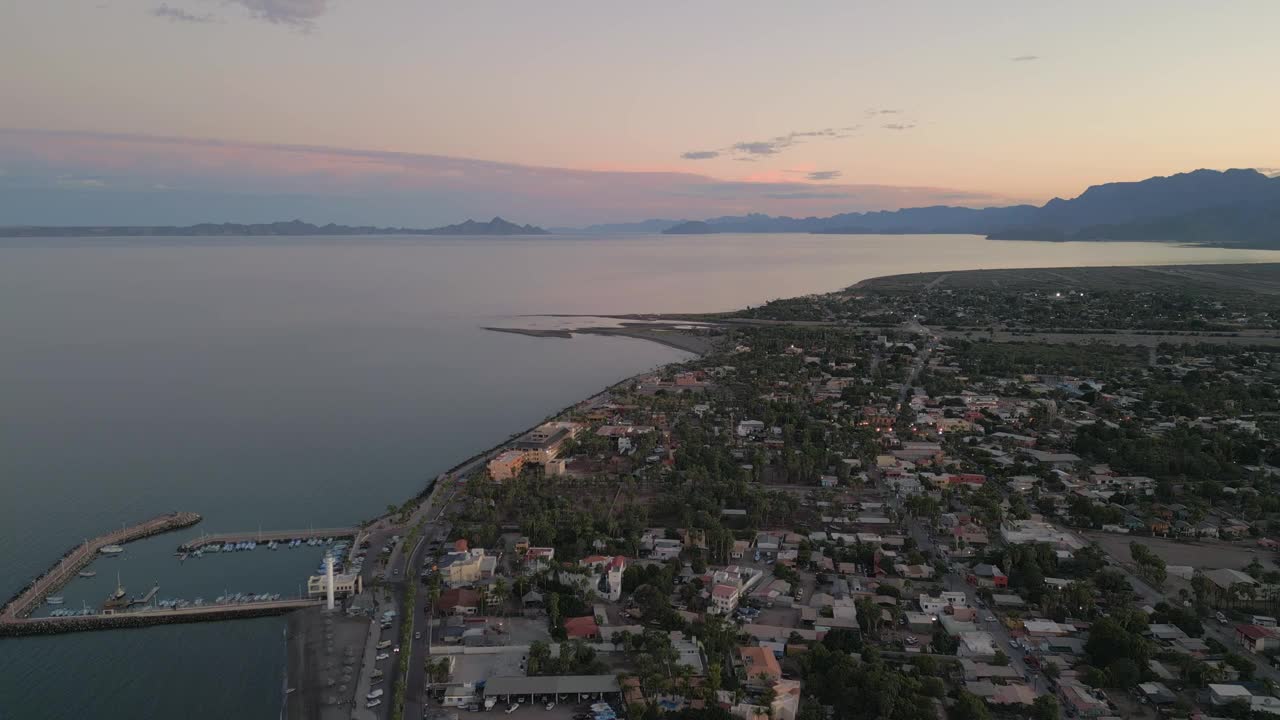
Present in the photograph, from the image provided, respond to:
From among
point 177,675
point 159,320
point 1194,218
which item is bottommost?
point 177,675

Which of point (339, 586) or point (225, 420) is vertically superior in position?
point (225, 420)

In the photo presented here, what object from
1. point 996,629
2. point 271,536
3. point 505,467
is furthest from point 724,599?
point 271,536

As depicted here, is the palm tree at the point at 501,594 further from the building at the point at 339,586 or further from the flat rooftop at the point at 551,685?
the building at the point at 339,586

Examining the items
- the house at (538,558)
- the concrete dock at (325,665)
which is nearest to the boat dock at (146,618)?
the concrete dock at (325,665)

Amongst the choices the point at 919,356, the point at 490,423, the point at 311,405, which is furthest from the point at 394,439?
the point at 919,356

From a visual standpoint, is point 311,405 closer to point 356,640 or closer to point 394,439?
point 394,439

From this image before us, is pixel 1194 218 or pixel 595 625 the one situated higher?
pixel 1194 218

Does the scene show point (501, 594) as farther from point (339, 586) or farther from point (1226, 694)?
point (1226, 694)
